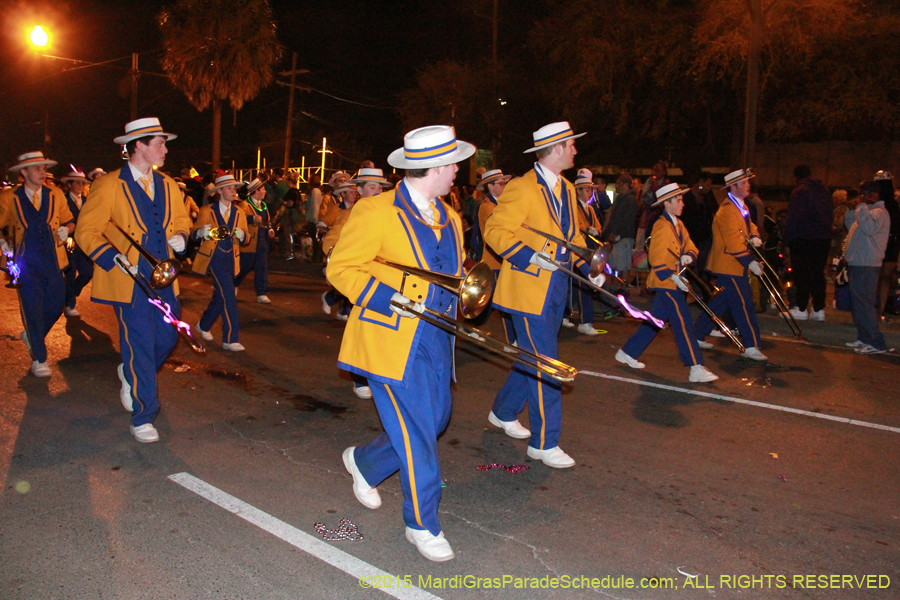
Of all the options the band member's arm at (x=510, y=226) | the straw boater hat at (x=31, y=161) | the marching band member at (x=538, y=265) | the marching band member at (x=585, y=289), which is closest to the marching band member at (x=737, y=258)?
the marching band member at (x=585, y=289)

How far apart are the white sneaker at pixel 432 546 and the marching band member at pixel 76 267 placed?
8.17 m

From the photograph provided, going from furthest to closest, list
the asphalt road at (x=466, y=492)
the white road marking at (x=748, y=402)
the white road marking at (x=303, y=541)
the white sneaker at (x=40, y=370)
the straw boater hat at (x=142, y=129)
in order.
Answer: the white sneaker at (x=40, y=370) < the white road marking at (x=748, y=402) < the straw boater hat at (x=142, y=129) < the asphalt road at (x=466, y=492) < the white road marking at (x=303, y=541)

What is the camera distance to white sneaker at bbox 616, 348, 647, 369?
845 cm

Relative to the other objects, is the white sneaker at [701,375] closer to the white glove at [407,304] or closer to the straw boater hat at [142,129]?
the white glove at [407,304]

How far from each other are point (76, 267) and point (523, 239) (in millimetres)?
8196

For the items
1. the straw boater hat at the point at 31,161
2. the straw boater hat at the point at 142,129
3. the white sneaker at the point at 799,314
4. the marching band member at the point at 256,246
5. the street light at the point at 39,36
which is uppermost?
the street light at the point at 39,36

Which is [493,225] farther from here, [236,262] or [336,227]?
[236,262]

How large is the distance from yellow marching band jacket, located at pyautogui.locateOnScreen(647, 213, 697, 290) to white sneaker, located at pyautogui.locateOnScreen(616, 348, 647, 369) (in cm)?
88

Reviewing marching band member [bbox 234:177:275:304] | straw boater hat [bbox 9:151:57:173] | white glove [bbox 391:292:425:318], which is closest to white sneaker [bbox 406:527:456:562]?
white glove [bbox 391:292:425:318]

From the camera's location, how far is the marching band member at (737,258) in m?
8.77

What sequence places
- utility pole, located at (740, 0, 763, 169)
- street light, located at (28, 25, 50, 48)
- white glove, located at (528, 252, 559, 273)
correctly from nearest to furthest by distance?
white glove, located at (528, 252, 559, 273)
utility pole, located at (740, 0, 763, 169)
street light, located at (28, 25, 50, 48)

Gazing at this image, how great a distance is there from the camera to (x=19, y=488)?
15.6ft

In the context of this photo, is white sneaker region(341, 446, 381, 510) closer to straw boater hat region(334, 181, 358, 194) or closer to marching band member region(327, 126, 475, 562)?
marching band member region(327, 126, 475, 562)

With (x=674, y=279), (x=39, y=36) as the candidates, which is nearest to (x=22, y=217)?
(x=674, y=279)
